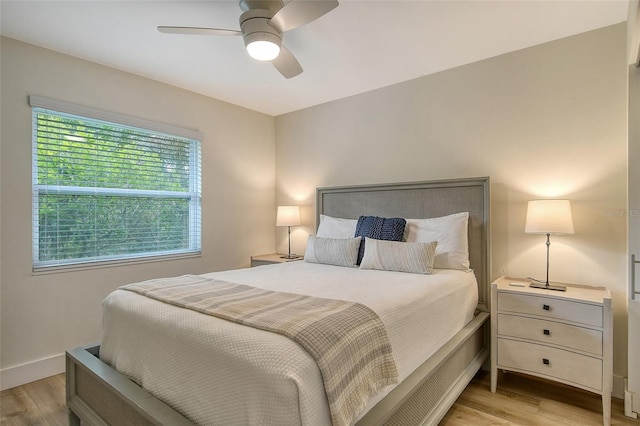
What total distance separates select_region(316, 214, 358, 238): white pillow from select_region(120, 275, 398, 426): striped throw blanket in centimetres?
146

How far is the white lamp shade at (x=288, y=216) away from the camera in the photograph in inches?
150

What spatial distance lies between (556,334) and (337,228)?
73.0 inches

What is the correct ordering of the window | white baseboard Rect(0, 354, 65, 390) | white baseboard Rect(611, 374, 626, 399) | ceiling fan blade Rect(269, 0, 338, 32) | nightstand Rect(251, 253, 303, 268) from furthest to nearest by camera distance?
nightstand Rect(251, 253, 303, 268), the window, white baseboard Rect(0, 354, 65, 390), white baseboard Rect(611, 374, 626, 399), ceiling fan blade Rect(269, 0, 338, 32)

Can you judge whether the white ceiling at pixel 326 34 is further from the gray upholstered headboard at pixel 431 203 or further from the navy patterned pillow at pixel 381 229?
the navy patterned pillow at pixel 381 229

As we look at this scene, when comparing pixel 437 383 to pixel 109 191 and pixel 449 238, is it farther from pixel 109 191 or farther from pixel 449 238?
pixel 109 191

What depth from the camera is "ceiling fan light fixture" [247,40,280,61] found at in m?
1.90

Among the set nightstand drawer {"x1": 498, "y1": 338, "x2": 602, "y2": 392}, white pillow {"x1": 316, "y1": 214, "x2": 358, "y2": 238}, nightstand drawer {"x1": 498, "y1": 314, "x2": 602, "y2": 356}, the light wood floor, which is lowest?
the light wood floor

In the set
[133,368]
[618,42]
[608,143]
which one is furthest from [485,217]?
[133,368]

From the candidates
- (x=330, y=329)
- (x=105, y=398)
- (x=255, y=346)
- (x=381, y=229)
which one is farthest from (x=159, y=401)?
(x=381, y=229)

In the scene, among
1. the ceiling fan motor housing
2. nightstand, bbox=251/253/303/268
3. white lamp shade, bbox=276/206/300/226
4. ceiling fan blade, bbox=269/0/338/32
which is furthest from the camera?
white lamp shade, bbox=276/206/300/226

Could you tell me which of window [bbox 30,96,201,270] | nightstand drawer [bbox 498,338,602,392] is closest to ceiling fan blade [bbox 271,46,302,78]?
window [bbox 30,96,201,270]

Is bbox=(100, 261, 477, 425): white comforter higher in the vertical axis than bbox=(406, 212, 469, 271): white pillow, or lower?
lower

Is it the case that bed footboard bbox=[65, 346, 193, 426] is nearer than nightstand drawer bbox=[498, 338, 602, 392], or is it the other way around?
bed footboard bbox=[65, 346, 193, 426]

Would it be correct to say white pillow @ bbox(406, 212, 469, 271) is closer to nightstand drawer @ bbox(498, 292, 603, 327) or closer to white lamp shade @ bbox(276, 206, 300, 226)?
nightstand drawer @ bbox(498, 292, 603, 327)
